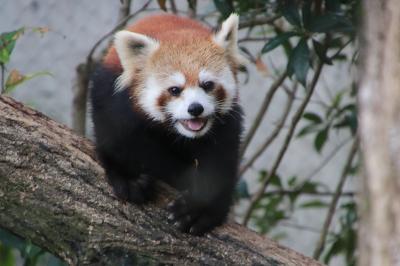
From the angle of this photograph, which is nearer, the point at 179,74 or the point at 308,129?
the point at 179,74

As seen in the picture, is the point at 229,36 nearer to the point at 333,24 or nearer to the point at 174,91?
the point at 174,91

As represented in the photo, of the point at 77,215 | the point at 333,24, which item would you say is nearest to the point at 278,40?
the point at 333,24

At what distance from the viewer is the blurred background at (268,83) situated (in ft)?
11.7

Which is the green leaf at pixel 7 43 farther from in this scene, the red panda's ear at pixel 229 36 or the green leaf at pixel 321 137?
the green leaf at pixel 321 137

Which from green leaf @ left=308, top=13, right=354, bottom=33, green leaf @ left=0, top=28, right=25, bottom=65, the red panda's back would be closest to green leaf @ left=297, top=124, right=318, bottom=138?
green leaf @ left=308, top=13, right=354, bottom=33

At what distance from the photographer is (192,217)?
2.87m

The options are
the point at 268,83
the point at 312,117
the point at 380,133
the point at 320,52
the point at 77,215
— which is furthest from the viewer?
the point at 268,83

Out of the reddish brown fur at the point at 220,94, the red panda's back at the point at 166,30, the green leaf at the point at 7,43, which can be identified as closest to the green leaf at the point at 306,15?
the red panda's back at the point at 166,30

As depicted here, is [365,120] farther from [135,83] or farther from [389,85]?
[135,83]

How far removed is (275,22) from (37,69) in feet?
7.63

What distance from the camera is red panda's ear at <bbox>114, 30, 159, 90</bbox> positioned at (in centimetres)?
298

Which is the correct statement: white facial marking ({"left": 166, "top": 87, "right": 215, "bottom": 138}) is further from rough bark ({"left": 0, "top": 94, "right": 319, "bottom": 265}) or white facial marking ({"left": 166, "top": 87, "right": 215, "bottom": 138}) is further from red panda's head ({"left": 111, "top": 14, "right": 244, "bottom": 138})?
rough bark ({"left": 0, "top": 94, "right": 319, "bottom": 265})

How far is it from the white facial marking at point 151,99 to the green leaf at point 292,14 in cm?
85

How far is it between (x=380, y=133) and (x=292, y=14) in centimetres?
227
